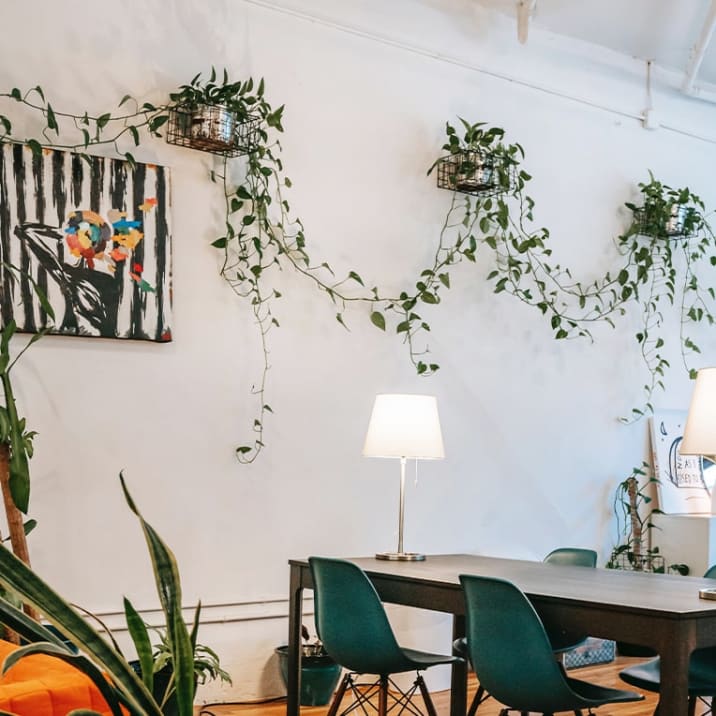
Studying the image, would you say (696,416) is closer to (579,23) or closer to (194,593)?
(194,593)

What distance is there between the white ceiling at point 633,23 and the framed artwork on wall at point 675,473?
2.32 m

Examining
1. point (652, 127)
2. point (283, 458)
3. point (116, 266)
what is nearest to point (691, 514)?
point (652, 127)

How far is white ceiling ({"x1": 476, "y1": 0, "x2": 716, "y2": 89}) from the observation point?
229 inches

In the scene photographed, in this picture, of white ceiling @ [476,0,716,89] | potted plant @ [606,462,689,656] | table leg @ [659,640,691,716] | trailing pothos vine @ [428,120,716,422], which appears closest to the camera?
table leg @ [659,640,691,716]

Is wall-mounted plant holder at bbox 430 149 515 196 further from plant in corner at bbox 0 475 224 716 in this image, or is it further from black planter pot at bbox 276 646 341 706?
plant in corner at bbox 0 475 224 716

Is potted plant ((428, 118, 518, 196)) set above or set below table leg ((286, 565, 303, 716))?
above

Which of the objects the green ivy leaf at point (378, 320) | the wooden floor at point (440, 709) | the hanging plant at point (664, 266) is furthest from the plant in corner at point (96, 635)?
the hanging plant at point (664, 266)

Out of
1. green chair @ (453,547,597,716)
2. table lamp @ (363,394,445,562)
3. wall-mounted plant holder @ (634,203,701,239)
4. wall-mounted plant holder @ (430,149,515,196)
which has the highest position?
wall-mounted plant holder @ (430,149,515,196)

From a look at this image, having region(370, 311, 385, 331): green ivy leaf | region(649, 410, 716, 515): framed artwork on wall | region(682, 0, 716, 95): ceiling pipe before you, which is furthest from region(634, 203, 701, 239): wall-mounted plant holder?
region(370, 311, 385, 331): green ivy leaf

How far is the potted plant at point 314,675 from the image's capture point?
4676mm

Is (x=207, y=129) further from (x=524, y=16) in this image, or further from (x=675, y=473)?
(x=675, y=473)

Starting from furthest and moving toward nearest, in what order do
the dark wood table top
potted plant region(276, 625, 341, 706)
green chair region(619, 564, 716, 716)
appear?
potted plant region(276, 625, 341, 706)
green chair region(619, 564, 716, 716)
the dark wood table top

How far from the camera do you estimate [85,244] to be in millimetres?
4422

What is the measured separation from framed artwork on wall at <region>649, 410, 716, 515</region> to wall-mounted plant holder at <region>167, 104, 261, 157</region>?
10.9ft
